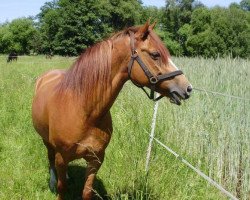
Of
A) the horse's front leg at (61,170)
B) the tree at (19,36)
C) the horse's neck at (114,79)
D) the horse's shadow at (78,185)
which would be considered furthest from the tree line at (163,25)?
the horse's neck at (114,79)

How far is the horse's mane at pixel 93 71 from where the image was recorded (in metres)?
3.40

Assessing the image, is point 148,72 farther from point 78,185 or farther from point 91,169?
point 78,185

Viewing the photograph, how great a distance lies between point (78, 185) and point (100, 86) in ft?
6.24

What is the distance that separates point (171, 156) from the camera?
4.71 metres

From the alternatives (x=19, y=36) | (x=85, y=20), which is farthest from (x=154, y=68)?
Result: (x=19, y=36)

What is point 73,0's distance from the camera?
57.3 meters

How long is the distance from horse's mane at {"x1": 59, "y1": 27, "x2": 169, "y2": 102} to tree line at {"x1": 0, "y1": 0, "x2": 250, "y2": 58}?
151 ft

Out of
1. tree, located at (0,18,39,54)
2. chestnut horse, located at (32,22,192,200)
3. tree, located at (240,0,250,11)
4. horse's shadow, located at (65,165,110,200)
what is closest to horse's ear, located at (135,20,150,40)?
chestnut horse, located at (32,22,192,200)

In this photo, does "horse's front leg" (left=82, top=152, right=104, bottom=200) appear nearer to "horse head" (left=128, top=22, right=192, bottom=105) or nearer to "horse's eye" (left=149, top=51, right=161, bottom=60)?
"horse head" (left=128, top=22, right=192, bottom=105)

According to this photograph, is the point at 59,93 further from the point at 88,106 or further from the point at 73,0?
the point at 73,0

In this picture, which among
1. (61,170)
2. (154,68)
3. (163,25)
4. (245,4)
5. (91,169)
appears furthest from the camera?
(245,4)

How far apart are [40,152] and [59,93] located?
2130 millimetres

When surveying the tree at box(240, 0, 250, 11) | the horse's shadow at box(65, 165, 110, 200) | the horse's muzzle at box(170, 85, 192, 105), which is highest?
the tree at box(240, 0, 250, 11)

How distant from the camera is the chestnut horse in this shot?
317cm
